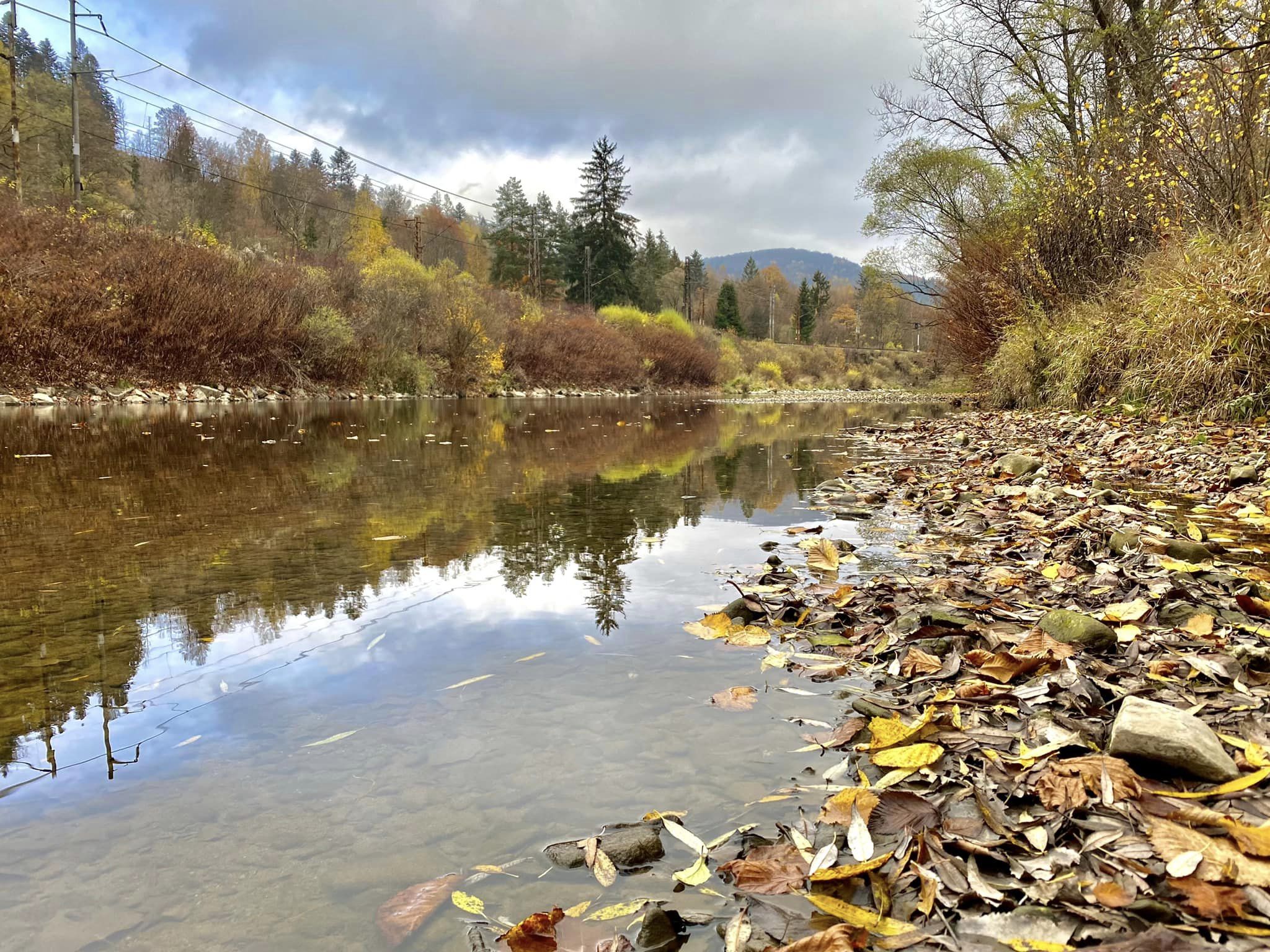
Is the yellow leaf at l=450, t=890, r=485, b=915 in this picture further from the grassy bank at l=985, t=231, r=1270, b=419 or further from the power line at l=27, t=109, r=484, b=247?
the power line at l=27, t=109, r=484, b=247

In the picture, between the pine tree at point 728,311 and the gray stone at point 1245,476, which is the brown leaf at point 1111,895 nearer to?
the gray stone at point 1245,476

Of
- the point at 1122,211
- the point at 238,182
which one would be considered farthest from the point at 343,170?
the point at 1122,211

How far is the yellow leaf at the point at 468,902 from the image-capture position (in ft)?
4.17

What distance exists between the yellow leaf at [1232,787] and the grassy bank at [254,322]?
63.4ft

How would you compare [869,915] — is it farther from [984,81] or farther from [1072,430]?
[984,81]

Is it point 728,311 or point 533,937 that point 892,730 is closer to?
point 533,937

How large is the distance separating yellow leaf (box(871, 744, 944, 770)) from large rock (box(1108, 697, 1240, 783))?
13.9 inches

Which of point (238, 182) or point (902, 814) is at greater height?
point (238, 182)

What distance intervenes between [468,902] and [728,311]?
8018 cm

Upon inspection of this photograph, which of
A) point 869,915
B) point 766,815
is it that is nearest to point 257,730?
point 766,815

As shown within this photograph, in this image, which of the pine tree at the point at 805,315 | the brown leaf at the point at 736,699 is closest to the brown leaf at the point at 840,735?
the brown leaf at the point at 736,699

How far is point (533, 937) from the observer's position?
1187 millimetres

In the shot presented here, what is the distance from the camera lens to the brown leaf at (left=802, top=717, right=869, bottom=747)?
6.10 feet

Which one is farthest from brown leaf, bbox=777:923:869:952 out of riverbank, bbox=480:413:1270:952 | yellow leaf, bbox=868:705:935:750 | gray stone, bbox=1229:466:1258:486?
gray stone, bbox=1229:466:1258:486
